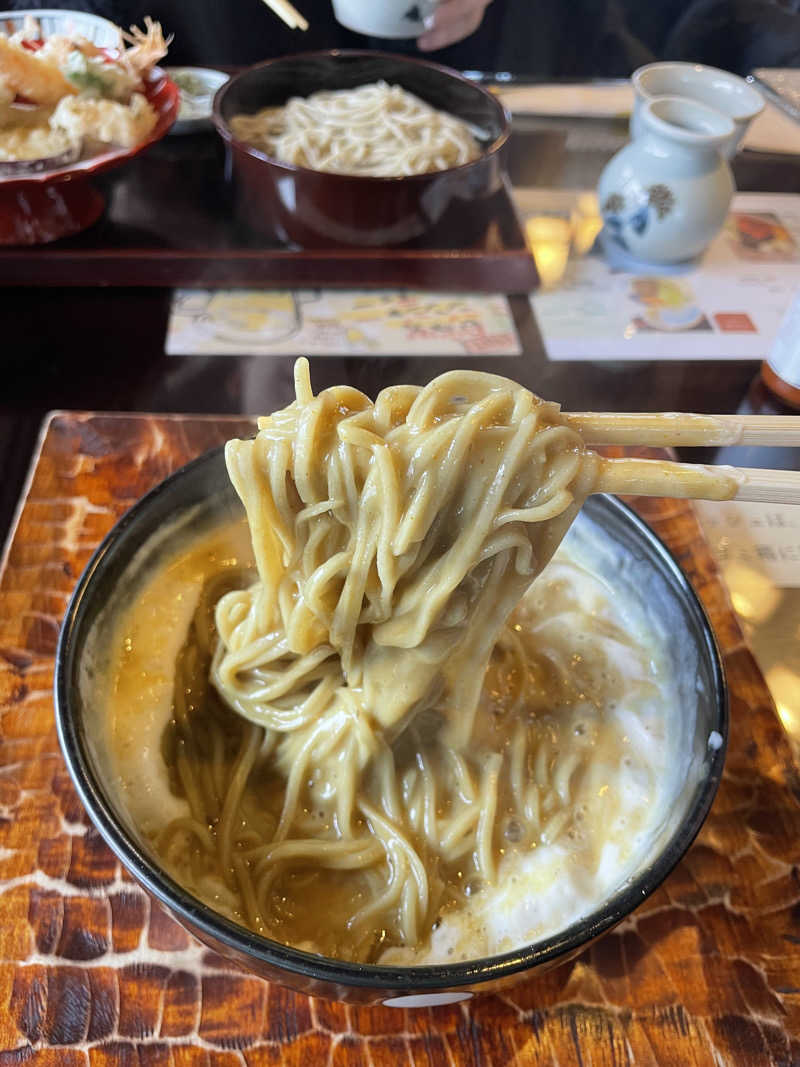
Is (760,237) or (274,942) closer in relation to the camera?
(274,942)

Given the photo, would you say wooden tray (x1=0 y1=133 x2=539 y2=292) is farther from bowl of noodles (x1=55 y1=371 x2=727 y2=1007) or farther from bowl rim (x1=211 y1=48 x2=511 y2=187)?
bowl of noodles (x1=55 y1=371 x2=727 y2=1007)

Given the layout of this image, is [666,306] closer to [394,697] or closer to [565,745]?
[565,745]

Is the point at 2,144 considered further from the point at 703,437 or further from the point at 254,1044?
the point at 254,1044

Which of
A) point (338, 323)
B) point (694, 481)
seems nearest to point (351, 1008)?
point (694, 481)

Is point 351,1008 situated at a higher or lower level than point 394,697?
lower

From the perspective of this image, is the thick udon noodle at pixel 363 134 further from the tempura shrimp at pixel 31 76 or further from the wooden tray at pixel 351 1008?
the wooden tray at pixel 351 1008

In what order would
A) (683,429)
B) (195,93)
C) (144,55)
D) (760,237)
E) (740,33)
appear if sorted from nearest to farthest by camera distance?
1. (683,429)
2. (144,55)
3. (760,237)
4. (195,93)
5. (740,33)

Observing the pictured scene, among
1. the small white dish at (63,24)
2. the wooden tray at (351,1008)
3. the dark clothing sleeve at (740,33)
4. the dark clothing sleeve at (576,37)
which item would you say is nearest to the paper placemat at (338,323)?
the small white dish at (63,24)
